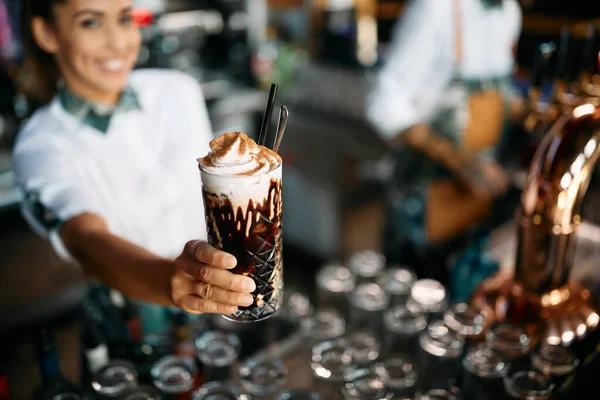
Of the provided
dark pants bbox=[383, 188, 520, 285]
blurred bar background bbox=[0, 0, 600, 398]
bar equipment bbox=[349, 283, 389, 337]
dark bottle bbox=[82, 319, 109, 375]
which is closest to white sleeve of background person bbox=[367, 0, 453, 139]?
blurred bar background bbox=[0, 0, 600, 398]

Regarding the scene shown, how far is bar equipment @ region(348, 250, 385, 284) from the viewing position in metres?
1.57

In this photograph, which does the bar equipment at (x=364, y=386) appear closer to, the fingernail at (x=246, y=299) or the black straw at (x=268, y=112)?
the fingernail at (x=246, y=299)

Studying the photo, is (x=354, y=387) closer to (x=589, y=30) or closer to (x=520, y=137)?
(x=589, y=30)

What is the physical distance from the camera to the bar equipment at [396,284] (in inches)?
58.1

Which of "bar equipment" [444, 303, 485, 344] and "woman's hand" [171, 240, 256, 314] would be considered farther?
"bar equipment" [444, 303, 485, 344]

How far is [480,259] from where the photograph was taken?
1.72m

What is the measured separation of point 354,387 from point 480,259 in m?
0.77

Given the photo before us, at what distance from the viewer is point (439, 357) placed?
1215 mm

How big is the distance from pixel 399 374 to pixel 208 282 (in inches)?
20.7

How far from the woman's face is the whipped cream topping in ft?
1.82

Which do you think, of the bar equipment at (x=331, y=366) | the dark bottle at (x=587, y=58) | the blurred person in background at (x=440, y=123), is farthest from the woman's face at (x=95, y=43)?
the blurred person in background at (x=440, y=123)

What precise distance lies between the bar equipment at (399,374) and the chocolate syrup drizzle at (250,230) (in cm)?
41

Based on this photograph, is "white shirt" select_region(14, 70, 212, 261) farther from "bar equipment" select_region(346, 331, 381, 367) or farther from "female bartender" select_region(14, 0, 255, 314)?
"bar equipment" select_region(346, 331, 381, 367)

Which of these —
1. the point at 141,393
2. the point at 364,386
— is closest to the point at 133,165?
the point at 141,393
